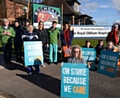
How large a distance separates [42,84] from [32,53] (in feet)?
4.43

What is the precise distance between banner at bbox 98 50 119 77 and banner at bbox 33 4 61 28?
5704 mm

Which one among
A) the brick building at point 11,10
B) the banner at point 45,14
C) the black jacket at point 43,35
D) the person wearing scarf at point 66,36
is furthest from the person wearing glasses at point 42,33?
the brick building at point 11,10

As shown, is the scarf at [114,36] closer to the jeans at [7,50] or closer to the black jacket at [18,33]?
the black jacket at [18,33]

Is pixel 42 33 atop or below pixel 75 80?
atop

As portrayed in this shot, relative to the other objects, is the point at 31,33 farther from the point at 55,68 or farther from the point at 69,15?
the point at 69,15

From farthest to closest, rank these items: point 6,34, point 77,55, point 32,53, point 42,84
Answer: point 6,34
point 32,53
point 42,84
point 77,55

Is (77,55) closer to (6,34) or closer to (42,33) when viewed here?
(42,33)

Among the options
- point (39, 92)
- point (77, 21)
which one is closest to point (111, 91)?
point (39, 92)

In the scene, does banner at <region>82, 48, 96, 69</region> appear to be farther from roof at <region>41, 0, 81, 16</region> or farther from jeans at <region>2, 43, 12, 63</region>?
roof at <region>41, 0, 81, 16</region>

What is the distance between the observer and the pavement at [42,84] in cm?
483

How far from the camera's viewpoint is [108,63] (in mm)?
6668

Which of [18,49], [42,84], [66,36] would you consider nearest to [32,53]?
[42,84]

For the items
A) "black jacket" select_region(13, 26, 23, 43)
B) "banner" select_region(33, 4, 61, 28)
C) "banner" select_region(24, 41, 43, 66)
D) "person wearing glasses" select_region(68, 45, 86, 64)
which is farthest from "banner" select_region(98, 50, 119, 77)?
"banner" select_region(33, 4, 61, 28)

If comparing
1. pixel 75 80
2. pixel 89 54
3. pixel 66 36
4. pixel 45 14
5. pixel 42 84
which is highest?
pixel 45 14
